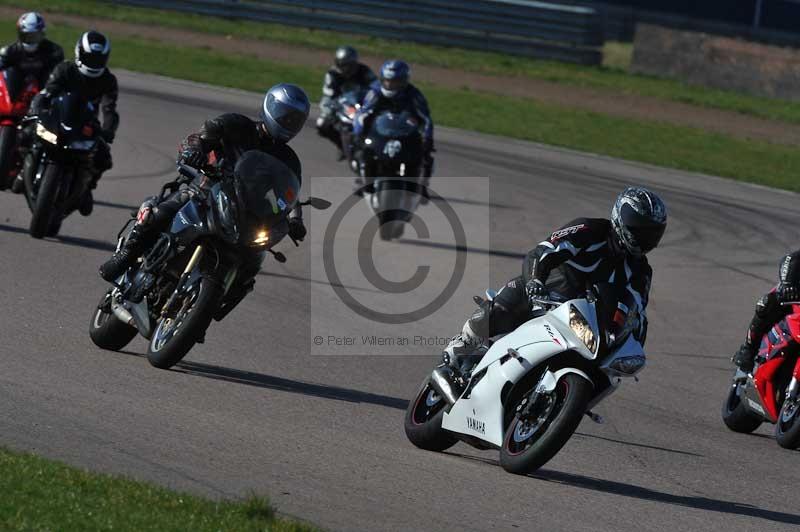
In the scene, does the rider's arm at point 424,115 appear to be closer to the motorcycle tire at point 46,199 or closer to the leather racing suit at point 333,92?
the leather racing suit at point 333,92

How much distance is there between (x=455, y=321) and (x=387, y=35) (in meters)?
20.6

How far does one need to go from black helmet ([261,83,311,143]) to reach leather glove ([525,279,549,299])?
228 centimetres

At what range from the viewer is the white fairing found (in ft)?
22.6

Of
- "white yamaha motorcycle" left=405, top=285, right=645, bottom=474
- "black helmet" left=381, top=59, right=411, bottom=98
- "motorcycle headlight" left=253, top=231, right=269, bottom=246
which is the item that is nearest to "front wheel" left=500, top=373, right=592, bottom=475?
"white yamaha motorcycle" left=405, top=285, right=645, bottom=474

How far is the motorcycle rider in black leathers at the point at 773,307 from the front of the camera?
30.5 feet

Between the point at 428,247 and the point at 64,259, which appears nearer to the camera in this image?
the point at 64,259

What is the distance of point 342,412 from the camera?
26.9ft

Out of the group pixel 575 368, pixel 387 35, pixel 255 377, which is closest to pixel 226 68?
pixel 387 35

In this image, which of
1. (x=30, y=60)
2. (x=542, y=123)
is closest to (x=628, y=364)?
(x=30, y=60)

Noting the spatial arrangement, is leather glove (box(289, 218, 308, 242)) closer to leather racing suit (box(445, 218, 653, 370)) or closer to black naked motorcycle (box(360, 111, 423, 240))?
leather racing suit (box(445, 218, 653, 370))

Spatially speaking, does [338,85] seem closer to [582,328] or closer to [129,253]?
[129,253]

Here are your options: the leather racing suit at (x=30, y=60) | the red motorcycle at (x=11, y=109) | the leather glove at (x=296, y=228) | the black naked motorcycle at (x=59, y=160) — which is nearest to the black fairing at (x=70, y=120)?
the black naked motorcycle at (x=59, y=160)

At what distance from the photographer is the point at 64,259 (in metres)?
11.7

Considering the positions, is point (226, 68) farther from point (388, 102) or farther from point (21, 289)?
point (21, 289)
